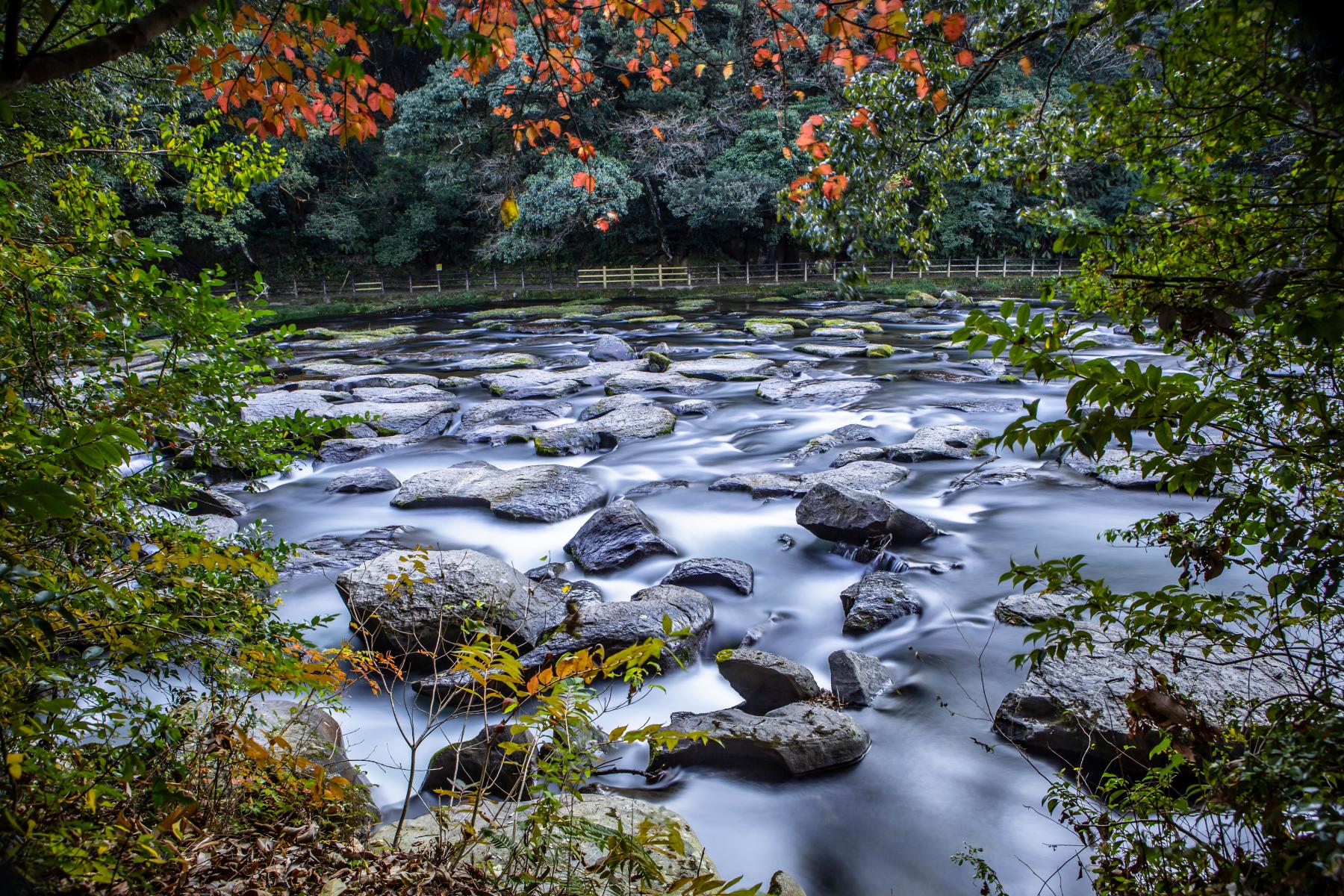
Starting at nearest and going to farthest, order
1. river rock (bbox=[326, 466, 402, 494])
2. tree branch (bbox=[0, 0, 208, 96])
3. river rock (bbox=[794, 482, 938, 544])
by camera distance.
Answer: tree branch (bbox=[0, 0, 208, 96]) < river rock (bbox=[794, 482, 938, 544]) < river rock (bbox=[326, 466, 402, 494])

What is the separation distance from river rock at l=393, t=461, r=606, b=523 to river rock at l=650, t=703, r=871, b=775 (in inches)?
141

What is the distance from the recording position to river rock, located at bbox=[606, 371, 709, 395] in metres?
13.2

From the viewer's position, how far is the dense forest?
176 cm

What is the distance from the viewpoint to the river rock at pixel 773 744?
13.2 feet

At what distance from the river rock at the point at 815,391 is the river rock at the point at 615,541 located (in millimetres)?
5878

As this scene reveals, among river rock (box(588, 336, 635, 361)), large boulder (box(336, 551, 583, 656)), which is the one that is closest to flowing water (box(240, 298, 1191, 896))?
large boulder (box(336, 551, 583, 656))

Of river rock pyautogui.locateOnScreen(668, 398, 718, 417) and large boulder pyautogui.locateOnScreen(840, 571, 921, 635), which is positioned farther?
river rock pyautogui.locateOnScreen(668, 398, 718, 417)

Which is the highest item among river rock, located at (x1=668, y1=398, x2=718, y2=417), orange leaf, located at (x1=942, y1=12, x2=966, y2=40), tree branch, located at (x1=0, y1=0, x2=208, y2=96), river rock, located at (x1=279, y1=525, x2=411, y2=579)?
orange leaf, located at (x1=942, y1=12, x2=966, y2=40)

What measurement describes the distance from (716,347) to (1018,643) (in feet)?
44.6

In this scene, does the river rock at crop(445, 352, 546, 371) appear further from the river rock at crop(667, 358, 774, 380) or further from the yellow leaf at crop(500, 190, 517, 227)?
the yellow leaf at crop(500, 190, 517, 227)

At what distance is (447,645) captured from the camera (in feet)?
15.7

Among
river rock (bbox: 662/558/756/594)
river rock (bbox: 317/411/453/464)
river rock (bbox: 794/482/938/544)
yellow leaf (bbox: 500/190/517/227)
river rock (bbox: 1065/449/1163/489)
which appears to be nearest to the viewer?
yellow leaf (bbox: 500/190/517/227)

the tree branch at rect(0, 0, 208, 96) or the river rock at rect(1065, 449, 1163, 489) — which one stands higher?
the tree branch at rect(0, 0, 208, 96)

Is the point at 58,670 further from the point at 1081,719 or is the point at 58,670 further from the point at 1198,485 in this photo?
the point at 1081,719
